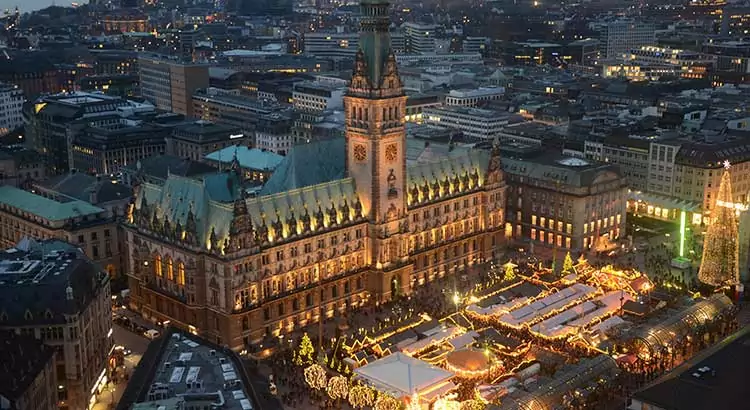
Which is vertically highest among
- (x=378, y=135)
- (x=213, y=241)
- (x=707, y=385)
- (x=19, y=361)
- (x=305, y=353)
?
(x=378, y=135)

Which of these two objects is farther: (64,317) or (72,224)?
(72,224)

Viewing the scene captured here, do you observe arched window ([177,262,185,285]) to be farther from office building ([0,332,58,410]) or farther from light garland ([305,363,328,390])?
light garland ([305,363,328,390])

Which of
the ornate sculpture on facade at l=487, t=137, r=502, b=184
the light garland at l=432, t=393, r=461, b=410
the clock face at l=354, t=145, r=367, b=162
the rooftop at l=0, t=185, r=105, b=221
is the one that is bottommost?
the light garland at l=432, t=393, r=461, b=410

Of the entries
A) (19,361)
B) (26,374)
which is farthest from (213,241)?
(26,374)

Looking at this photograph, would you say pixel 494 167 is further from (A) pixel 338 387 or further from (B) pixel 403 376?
(A) pixel 338 387

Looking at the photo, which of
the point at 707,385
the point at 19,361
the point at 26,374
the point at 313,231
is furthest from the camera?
the point at 313,231

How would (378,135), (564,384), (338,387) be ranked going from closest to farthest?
(564,384) → (338,387) → (378,135)

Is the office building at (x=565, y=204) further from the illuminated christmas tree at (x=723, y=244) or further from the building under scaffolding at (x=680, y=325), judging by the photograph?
the building under scaffolding at (x=680, y=325)

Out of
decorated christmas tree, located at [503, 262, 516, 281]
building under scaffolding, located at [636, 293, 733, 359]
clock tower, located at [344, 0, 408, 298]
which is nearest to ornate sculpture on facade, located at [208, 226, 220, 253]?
clock tower, located at [344, 0, 408, 298]
